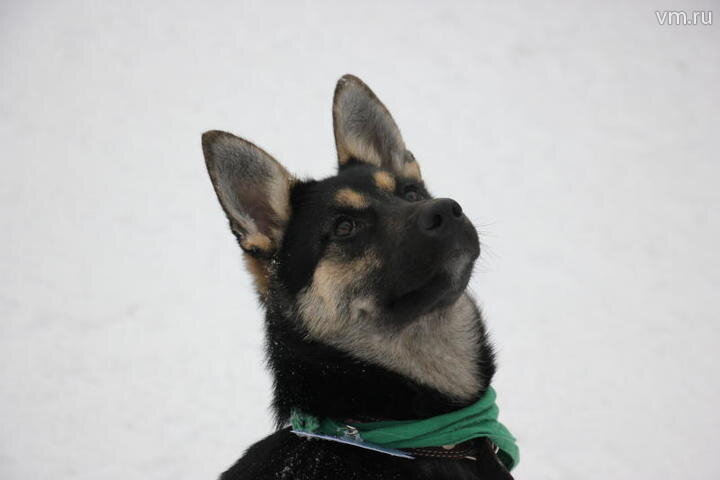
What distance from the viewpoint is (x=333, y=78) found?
415 inches

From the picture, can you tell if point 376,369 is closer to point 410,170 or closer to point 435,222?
point 435,222

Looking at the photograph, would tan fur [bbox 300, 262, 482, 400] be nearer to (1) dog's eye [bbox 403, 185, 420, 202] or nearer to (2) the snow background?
(1) dog's eye [bbox 403, 185, 420, 202]

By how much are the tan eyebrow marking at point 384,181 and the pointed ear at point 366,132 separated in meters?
0.31

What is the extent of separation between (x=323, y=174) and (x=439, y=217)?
5.97m

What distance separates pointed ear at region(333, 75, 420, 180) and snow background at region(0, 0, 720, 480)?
0.97 m

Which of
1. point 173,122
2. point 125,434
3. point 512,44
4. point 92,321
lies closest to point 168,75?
point 173,122

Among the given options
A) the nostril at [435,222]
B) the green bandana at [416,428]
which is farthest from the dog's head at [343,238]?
the green bandana at [416,428]

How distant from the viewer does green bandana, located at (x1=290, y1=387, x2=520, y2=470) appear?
3.00 meters

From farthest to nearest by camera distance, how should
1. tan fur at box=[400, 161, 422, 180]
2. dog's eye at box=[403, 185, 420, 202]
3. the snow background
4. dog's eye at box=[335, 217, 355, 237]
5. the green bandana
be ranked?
the snow background → tan fur at box=[400, 161, 422, 180] → dog's eye at box=[403, 185, 420, 202] → dog's eye at box=[335, 217, 355, 237] → the green bandana

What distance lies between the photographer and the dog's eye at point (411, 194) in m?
3.74

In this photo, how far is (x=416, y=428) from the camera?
299cm

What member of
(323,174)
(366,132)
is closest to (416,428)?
(366,132)

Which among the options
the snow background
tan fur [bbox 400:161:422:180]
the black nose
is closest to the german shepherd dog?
the black nose

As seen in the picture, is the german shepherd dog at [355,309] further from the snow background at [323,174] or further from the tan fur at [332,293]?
the snow background at [323,174]
